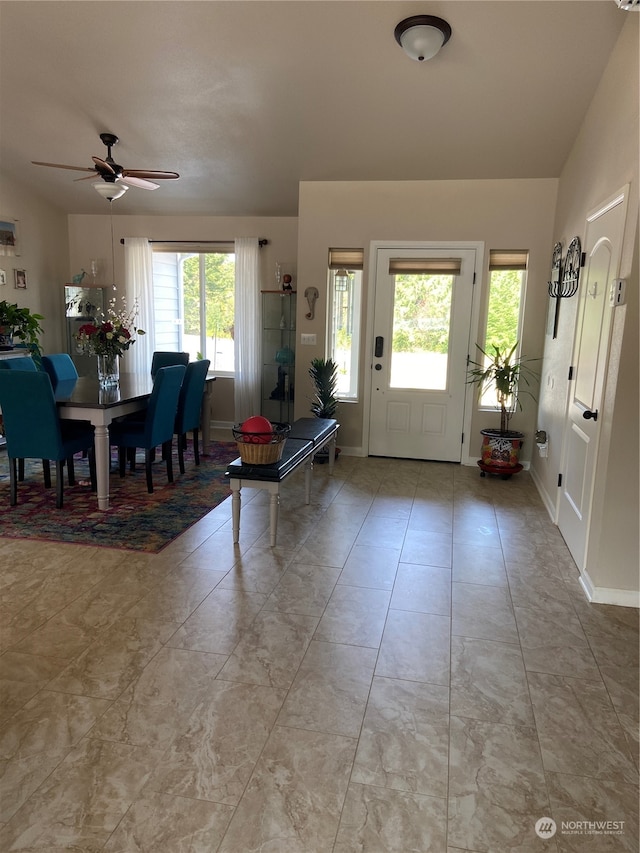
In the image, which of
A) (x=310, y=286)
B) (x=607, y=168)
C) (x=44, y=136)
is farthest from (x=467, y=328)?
(x=44, y=136)

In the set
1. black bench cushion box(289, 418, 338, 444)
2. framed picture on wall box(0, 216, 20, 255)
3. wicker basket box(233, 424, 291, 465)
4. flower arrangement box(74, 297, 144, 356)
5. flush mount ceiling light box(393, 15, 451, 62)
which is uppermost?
flush mount ceiling light box(393, 15, 451, 62)

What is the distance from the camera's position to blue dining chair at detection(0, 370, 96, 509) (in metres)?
3.77

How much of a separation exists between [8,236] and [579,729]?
21.7 ft

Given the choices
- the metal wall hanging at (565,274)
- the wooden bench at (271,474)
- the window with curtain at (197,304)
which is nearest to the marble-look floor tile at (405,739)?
the wooden bench at (271,474)

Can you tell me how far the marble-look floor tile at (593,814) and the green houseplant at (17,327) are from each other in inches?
227

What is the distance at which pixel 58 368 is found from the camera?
5.27 m

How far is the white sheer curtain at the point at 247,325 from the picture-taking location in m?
6.52

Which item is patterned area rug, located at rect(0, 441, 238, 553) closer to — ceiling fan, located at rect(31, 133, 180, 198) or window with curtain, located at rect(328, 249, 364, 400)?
window with curtain, located at rect(328, 249, 364, 400)

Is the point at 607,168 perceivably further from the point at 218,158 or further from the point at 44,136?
the point at 44,136

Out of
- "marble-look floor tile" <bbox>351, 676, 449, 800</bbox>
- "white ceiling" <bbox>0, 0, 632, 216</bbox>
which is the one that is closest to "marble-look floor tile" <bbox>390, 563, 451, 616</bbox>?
"marble-look floor tile" <bbox>351, 676, 449, 800</bbox>

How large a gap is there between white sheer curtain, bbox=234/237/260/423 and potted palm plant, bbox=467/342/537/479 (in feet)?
8.26

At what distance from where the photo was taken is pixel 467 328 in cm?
538

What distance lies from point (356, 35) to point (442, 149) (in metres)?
1.46

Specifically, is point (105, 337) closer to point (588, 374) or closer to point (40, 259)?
point (40, 259)
